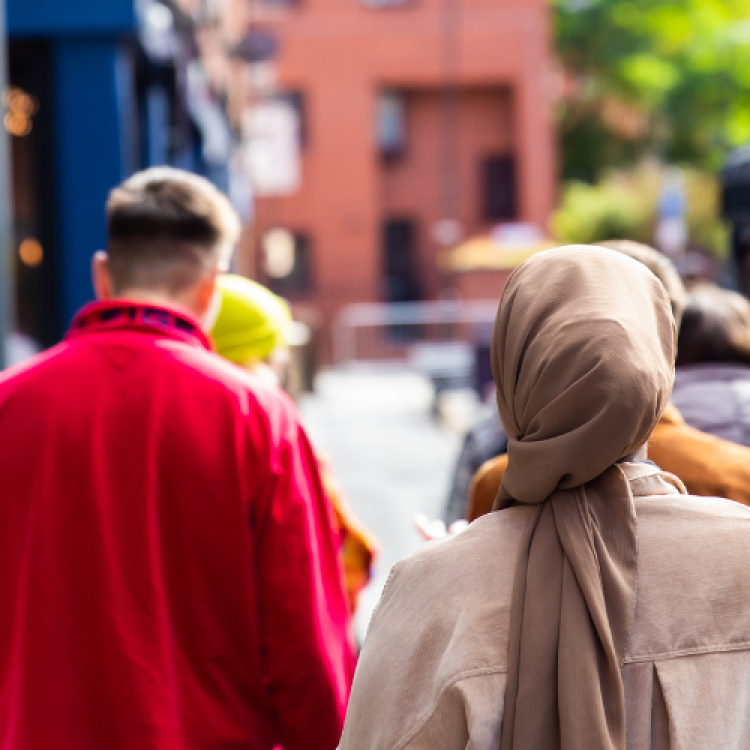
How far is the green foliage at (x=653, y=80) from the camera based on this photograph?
3319 cm

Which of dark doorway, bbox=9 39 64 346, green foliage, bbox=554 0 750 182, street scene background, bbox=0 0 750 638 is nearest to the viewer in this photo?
dark doorway, bbox=9 39 64 346

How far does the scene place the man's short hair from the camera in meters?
2.58

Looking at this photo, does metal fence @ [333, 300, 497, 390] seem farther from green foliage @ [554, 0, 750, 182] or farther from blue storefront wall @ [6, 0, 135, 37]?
blue storefront wall @ [6, 0, 135, 37]

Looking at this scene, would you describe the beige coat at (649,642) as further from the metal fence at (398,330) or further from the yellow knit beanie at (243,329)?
the metal fence at (398,330)

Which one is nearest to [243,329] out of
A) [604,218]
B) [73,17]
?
[73,17]

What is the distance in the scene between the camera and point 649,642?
169 centimetres

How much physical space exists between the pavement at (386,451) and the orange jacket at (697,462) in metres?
2.91

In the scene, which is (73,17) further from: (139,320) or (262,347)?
(139,320)

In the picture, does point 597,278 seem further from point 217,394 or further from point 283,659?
point 283,659

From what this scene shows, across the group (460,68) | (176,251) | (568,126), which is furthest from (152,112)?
(568,126)

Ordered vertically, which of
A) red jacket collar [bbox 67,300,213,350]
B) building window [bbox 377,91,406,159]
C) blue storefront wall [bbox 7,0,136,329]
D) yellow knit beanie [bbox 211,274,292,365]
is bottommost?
yellow knit beanie [bbox 211,274,292,365]

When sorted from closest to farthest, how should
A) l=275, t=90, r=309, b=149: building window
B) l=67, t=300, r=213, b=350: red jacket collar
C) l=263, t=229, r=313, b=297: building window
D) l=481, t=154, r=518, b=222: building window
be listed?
1. l=67, t=300, r=213, b=350: red jacket collar
2. l=263, t=229, r=313, b=297: building window
3. l=275, t=90, r=309, b=149: building window
4. l=481, t=154, r=518, b=222: building window

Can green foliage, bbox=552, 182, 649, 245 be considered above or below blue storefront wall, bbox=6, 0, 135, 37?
below

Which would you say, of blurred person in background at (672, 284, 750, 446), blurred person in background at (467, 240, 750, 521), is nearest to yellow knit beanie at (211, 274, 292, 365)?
blurred person in background at (467, 240, 750, 521)
